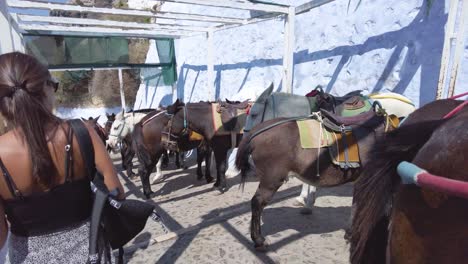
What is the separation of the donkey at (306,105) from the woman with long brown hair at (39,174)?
2.71 metres

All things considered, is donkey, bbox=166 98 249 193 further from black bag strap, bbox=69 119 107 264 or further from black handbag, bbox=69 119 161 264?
black bag strap, bbox=69 119 107 264

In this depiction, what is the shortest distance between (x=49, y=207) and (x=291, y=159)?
6.96 ft

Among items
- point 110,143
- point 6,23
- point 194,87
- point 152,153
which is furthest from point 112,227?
point 194,87

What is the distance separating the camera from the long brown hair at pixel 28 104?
116cm

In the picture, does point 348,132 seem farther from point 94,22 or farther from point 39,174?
point 94,22

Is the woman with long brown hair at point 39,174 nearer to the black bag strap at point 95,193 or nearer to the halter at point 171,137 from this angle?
the black bag strap at point 95,193

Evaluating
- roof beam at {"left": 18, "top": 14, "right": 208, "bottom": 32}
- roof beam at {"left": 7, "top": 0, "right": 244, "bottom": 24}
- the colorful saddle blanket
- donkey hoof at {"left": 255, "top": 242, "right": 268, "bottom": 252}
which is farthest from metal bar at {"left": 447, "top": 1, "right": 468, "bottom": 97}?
roof beam at {"left": 18, "top": 14, "right": 208, "bottom": 32}

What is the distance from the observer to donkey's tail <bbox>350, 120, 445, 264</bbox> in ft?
2.91

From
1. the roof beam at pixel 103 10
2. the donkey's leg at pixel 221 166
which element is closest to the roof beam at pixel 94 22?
the roof beam at pixel 103 10

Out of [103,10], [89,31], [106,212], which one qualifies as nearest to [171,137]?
[103,10]

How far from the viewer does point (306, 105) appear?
377cm

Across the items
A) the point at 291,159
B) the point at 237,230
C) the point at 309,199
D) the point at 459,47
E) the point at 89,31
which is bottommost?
the point at 237,230

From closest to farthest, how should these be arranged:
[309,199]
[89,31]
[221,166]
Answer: [309,199], [221,166], [89,31]

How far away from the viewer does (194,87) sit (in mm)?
9148
